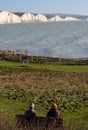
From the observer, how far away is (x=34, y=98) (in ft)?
71.2

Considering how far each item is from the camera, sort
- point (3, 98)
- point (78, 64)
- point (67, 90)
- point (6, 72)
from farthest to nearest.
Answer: point (78, 64), point (6, 72), point (67, 90), point (3, 98)

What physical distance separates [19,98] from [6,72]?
1174cm

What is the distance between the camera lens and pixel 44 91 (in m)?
24.3

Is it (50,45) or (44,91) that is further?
(50,45)

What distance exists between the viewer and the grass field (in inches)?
747

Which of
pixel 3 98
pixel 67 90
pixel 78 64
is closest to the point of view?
pixel 3 98

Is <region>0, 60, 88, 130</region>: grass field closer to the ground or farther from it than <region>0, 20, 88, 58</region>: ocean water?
closer to the ground

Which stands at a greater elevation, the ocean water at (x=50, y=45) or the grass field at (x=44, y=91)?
the ocean water at (x=50, y=45)

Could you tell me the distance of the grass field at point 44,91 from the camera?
62.2ft

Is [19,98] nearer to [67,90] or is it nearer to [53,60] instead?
[67,90]

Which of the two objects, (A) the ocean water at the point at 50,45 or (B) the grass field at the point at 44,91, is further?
(A) the ocean water at the point at 50,45

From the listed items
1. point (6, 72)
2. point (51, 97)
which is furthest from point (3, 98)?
point (6, 72)

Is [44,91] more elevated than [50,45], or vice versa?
[50,45]

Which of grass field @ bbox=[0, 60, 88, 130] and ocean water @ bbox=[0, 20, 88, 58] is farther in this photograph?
ocean water @ bbox=[0, 20, 88, 58]
